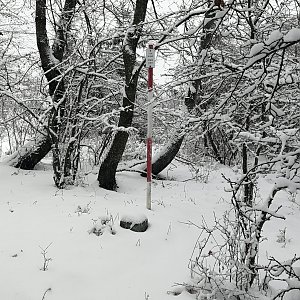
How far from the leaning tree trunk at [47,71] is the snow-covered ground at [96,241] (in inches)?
33.6

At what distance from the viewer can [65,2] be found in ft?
23.2

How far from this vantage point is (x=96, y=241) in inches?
157

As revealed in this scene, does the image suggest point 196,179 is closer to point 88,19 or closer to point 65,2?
point 88,19

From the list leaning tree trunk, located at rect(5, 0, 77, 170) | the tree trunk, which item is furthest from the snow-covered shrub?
the tree trunk

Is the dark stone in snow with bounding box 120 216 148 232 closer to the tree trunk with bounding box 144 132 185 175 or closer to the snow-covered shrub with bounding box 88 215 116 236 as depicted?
the snow-covered shrub with bounding box 88 215 116 236

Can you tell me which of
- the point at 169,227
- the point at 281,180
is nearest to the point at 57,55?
the point at 169,227

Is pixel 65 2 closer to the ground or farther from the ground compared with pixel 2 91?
farther from the ground

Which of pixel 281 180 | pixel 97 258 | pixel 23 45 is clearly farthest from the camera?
pixel 23 45

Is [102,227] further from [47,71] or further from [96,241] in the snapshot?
[47,71]

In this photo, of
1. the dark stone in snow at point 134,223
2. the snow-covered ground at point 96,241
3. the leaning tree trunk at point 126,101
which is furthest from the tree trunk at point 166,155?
the dark stone in snow at point 134,223

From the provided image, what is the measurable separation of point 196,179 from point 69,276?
514 cm

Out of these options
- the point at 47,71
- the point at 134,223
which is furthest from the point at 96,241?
the point at 47,71

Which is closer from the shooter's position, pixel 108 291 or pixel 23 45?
pixel 108 291

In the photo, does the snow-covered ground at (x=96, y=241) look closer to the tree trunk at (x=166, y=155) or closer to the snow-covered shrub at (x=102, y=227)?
the snow-covered shrub at (x=102, y=227)
